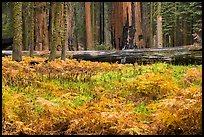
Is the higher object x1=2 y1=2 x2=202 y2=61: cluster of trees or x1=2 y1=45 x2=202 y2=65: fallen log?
x1=2 y1=2 x2=202 y2=61: cluster of trees

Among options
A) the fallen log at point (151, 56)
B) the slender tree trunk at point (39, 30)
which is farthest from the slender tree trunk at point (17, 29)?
the slender tree trunk at point (39, 30)

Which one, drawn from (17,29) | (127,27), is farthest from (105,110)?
(127,27)

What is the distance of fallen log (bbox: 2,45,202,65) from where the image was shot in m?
16.3

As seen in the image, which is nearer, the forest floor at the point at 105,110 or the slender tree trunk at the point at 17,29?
the forest floor at the point at 105,110

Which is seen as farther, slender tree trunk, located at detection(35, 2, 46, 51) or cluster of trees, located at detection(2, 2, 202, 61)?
slender tree trunk, located at detection(35, 2, 46, 51)

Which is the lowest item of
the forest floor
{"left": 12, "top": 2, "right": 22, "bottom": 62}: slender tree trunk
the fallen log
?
the forest floor

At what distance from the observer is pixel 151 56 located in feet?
57.6

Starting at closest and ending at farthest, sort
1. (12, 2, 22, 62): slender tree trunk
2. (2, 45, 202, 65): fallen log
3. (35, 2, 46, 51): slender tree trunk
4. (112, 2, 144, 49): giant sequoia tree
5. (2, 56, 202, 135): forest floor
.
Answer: (2, 56, 202, 135): forest floor
(12, 2, 22, 62): slender tree trunk
(2, 45, 202, 65): fallen log
(112, 2, 144, 49): giant sequoia tree
(35, 2, 46, 51): slender tree trunk

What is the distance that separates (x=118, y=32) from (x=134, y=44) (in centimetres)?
191

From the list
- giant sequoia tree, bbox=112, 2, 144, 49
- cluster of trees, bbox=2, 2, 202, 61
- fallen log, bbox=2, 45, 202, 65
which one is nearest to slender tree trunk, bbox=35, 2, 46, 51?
cluster of trees, bbox=2, 2, 202, 61

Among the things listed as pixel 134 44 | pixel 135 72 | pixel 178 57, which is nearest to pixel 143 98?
pixel 135 72

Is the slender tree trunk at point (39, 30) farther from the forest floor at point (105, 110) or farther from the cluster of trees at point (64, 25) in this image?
the forest floor at point (105, 110)

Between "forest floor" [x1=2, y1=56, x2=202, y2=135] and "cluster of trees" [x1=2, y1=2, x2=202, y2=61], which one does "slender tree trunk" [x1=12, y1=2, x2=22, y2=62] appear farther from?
"forest floor" [x1=2, y1=56, x2=202, y2=135]

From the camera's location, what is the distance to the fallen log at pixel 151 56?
53.6ft
